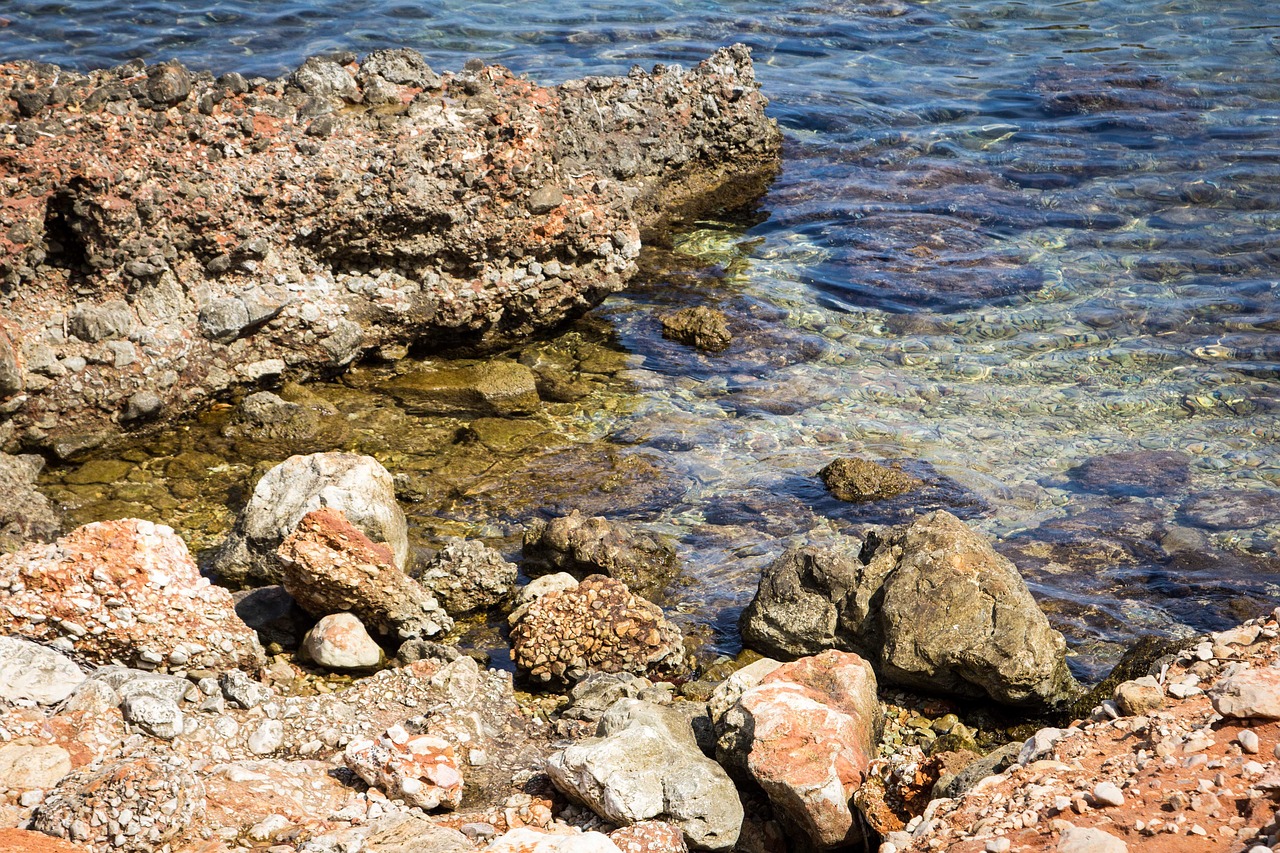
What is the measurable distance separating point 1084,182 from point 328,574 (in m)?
9.92

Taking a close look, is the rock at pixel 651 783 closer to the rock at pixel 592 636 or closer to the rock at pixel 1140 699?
the rock at pixel 592 636

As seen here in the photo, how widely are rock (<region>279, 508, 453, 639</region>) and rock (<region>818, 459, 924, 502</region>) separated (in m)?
2.70

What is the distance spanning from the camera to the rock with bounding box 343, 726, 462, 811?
4.25 m

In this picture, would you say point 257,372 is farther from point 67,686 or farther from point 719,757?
point 719,757

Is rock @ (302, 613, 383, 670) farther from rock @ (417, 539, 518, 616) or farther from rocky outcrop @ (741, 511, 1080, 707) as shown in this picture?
rocky outcrop @ (741, 511, 1080, 707)

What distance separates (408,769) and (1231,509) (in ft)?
17.4

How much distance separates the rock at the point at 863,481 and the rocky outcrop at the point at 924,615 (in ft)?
3.67

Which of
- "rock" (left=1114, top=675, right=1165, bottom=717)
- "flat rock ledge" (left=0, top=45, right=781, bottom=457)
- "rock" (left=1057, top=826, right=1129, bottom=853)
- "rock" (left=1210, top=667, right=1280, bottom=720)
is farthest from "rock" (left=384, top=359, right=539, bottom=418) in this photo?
"rock" (left=1057, top=826, right=1129, bottom=853)

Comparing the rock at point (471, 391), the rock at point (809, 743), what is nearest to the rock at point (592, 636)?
the rock at point (809, 743)

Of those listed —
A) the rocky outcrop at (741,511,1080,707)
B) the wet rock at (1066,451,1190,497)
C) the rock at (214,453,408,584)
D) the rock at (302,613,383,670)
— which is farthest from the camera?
the wet rock at (1066,451,1190,497)

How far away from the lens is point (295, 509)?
5.91 meters

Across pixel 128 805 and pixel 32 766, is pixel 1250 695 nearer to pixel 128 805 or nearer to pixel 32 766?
pixel 128 805

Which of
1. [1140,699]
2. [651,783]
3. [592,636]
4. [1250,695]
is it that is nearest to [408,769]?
[651,783]

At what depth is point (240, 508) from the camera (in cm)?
662
